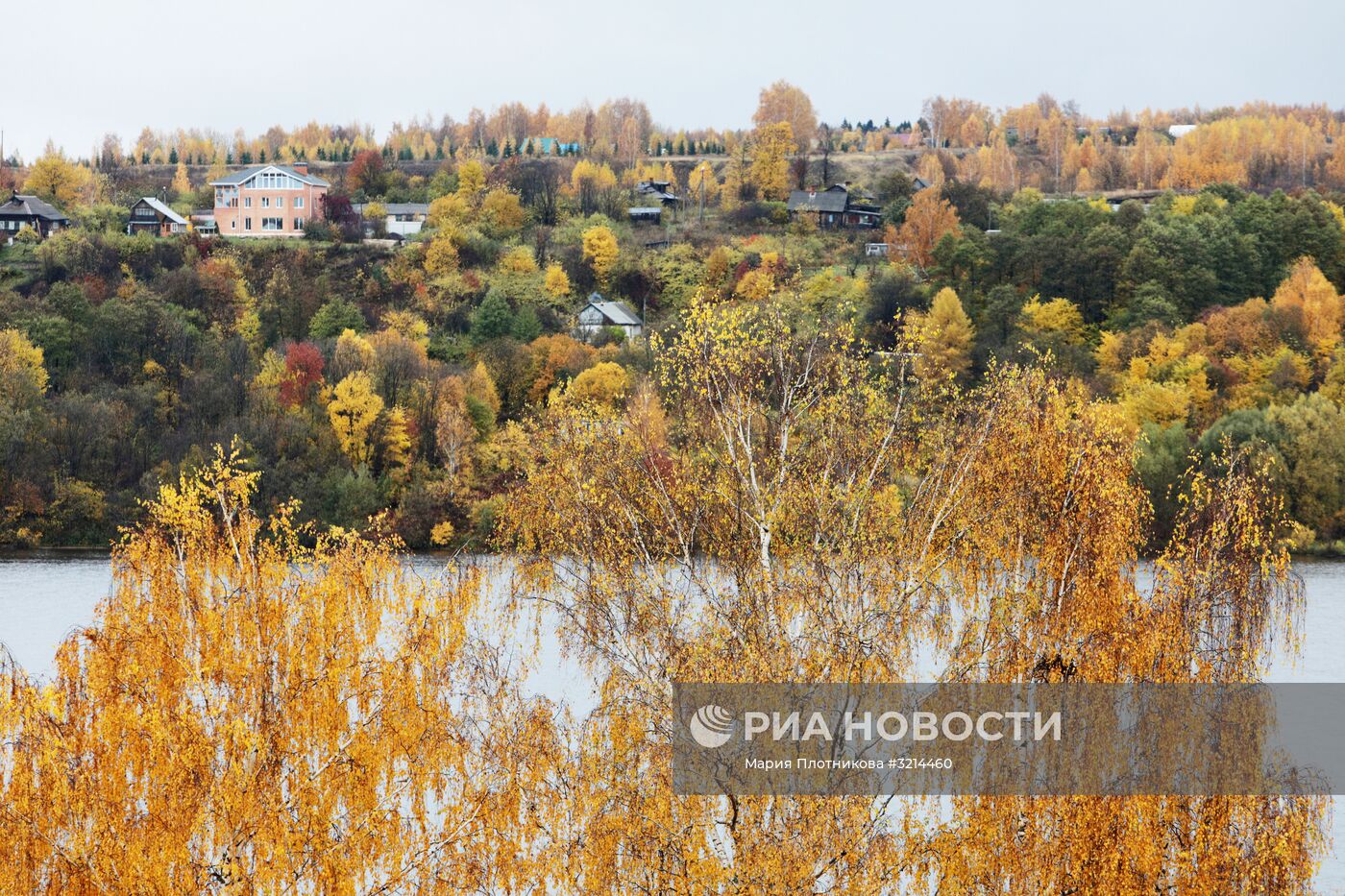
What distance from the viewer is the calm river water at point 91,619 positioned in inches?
992

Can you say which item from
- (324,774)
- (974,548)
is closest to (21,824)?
(324,774)

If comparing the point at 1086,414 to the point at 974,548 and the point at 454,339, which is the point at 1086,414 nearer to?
the point at 974,548

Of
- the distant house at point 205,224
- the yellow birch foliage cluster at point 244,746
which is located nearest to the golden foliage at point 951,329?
the yellow birch foliage cluster at point 244,746

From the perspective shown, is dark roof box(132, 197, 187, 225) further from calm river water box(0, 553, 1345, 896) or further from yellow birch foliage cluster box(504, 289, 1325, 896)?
yellow birch foliage cluster box(504, 289, 1325, 896)

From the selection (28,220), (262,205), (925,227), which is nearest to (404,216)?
(262,205)

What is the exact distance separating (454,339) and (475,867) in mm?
51167

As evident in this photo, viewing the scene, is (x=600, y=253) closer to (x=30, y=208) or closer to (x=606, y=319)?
(x=606, y=319)

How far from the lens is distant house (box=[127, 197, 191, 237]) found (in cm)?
8006

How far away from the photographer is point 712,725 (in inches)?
543

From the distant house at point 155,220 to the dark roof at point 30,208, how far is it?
3.48 meters

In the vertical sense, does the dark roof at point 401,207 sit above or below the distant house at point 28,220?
above

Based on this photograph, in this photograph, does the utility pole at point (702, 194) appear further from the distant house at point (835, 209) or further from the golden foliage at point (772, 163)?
the distant house at point (835, 209)

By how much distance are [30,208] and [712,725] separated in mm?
74319

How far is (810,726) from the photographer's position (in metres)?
13.7
